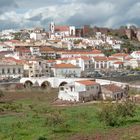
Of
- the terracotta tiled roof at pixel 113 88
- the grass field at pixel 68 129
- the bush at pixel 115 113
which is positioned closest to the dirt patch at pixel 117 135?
the grass field at pixel 68 129

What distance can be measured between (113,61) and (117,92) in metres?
58.9

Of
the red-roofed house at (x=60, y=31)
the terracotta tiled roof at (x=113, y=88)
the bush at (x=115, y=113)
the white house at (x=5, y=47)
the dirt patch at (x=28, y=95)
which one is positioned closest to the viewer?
the bush at (x=115, y=113)

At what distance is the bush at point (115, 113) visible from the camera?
3259 centimetres

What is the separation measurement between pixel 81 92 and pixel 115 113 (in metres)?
29.6

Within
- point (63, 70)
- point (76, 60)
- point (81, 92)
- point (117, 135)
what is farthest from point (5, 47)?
point (117, 135)

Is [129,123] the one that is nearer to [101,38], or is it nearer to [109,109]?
[109,109]

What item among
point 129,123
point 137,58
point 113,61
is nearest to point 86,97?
point 129,123

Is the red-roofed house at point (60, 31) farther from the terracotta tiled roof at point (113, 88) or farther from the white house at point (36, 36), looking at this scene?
the terracotta tiled roof at point (113, 88)

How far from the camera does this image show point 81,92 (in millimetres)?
63281

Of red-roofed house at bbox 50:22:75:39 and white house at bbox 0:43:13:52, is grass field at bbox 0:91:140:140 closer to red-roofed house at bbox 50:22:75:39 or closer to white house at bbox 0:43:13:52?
white house at bbox 0:43:13:52

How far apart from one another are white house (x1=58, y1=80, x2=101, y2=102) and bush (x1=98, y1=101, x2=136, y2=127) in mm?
26715

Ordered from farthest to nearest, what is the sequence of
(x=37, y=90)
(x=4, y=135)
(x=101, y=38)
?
(x=101, y=38) < (x=37, y=90) < (x=4, y=135)

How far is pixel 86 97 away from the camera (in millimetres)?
64312

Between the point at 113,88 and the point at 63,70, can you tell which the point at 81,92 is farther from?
the point at 63,70
